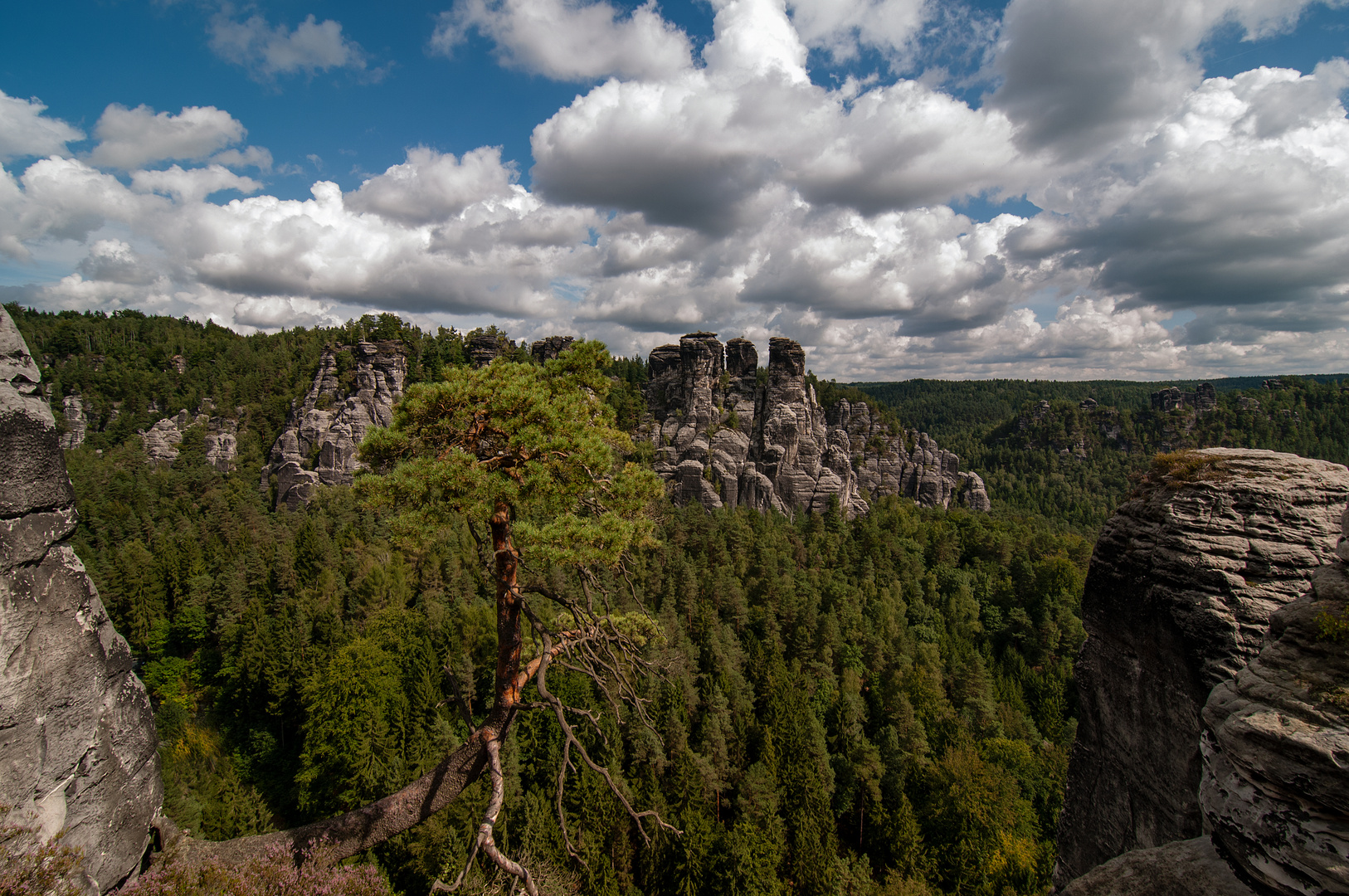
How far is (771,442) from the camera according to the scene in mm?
65312

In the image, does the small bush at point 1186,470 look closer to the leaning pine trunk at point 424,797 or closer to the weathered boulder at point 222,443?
the leaning pine trunk at point 424,797

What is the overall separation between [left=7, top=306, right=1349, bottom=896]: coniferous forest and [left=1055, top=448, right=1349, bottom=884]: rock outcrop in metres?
6.06

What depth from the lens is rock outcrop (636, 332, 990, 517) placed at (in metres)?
62.8

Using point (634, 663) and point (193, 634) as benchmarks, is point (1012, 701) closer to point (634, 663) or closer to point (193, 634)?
point (634, 663)

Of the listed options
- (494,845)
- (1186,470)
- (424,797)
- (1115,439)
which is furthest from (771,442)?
(1115,439)

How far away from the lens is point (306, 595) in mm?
32000

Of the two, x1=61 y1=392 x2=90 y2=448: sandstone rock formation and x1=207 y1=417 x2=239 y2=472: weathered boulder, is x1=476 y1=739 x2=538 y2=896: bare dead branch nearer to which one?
x1=207 y1=417 x2=239 y2=472: weathered boulder

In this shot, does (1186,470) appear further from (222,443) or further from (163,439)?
(163,439)

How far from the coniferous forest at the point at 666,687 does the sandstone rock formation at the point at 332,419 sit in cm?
329

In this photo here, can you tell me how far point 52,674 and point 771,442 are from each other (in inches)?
2482

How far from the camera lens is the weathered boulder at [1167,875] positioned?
13.9 ft

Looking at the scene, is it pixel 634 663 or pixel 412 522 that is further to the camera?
pixel 634 663

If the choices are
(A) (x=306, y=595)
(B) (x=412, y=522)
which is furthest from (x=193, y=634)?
(B) (x=412, y=522)

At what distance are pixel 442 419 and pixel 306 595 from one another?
33459 mm
